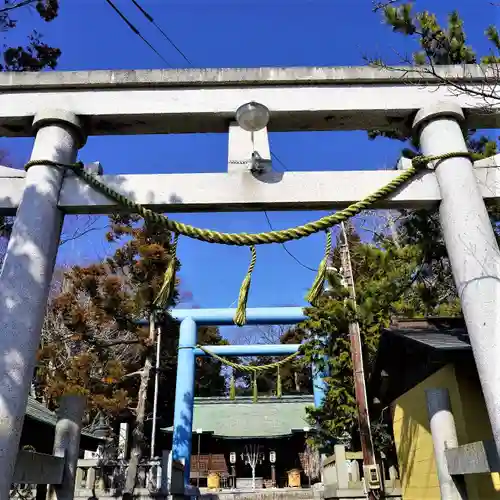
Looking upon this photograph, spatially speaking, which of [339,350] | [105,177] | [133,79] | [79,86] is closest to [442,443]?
[105,177]

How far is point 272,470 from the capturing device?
2062 cm

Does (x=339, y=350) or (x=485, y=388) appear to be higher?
(x=339, y=350)

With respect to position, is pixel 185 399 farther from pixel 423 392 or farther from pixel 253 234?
pixel 253 234

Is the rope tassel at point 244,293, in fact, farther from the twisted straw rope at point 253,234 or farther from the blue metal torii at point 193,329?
the blue metal torii at point 193,329

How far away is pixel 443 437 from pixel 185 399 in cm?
1088

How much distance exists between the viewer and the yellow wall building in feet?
16.3

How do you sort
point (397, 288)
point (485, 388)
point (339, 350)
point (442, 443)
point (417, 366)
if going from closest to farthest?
point (485, 388), point (442, 443), point (397, 288), point (417, 366), point (339, 350)

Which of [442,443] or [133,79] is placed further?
[442,443]

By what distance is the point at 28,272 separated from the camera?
331cm

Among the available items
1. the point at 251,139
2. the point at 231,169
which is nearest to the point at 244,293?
the point at 231,169

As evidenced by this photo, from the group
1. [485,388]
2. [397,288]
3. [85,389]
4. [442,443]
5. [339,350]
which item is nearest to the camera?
[485,388]

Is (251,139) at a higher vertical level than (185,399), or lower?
higher

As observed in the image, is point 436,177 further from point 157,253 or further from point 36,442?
point 36,442

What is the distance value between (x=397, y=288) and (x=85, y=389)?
9028 millimetres
